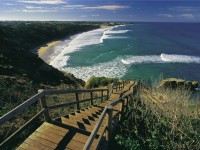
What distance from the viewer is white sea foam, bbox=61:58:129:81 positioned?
37034mm

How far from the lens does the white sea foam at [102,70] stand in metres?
37.0

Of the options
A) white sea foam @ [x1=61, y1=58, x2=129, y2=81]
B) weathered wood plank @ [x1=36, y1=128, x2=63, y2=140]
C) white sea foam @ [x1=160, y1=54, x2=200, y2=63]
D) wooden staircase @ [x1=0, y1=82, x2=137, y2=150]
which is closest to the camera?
wooden staircase @ [x1=0, y1=82, x2=137, y2=150]

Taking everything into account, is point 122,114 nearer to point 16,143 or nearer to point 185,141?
point 185,141

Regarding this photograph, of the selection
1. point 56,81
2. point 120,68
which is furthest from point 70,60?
point 56,81

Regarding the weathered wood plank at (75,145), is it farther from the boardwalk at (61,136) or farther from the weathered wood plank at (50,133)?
the weathered wood plank at (50,133)

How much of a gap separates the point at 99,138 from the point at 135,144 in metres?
1.36

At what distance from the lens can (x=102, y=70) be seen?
3984 cm

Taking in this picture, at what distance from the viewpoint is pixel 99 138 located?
5273 millimetres

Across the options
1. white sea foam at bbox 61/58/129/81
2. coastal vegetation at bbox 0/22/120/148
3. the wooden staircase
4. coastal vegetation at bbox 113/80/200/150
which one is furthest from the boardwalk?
white sea foam at bbox 61/58/129/81

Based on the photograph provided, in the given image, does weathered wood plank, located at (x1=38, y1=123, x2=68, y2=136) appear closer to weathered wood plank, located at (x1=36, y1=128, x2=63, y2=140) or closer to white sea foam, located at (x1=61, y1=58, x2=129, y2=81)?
weathered wood plank, located at (x1=36, y1=128, x2=63, y2=140)

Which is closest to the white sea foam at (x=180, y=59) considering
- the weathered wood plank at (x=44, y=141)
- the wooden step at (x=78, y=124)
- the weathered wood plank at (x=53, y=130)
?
the wooden step at (x=78, y=124)

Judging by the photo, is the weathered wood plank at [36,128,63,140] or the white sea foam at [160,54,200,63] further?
the white sea foam at [160,54,200,63]

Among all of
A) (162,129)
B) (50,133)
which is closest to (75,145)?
(50,133)

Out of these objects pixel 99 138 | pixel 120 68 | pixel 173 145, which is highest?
pixel 99 138
